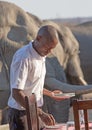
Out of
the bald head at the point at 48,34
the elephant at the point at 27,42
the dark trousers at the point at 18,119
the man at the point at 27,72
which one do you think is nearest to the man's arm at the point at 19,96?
the man at the point at 27,72

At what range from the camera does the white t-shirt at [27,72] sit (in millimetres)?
3320

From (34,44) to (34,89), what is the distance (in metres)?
0.25

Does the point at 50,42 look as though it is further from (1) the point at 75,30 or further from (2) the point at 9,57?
(1) the point at 75,30

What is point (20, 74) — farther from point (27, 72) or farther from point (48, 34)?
point (48, 34)

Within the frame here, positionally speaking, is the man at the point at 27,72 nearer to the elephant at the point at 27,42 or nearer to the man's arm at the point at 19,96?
the man's arm at the point at 19,96

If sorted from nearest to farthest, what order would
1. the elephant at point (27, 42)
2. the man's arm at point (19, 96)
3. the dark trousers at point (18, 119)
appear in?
1. the man's arm at point (19, 96)
2. the dark trousers at point (18, 119)
3. the elephant at point (27, 42)

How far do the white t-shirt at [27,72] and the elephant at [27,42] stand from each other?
17.9 ft

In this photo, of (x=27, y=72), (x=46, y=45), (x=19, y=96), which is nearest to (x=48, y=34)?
(x=46, y=45)

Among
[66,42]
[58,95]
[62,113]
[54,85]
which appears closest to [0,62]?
[54,85]

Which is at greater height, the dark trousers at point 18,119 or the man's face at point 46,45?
the man's face at point 46,45

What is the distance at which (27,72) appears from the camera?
11.0 feet

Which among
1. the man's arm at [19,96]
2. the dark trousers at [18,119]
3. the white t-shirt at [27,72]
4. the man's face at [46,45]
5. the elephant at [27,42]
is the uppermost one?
the man's face at [46,45]

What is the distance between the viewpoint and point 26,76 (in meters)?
3.34

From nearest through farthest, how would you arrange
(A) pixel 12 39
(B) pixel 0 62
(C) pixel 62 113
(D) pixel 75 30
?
(C) pixel 62 113
(B) pixel 0 62
(A) pixel 12 39
(D) pixel 75 30
